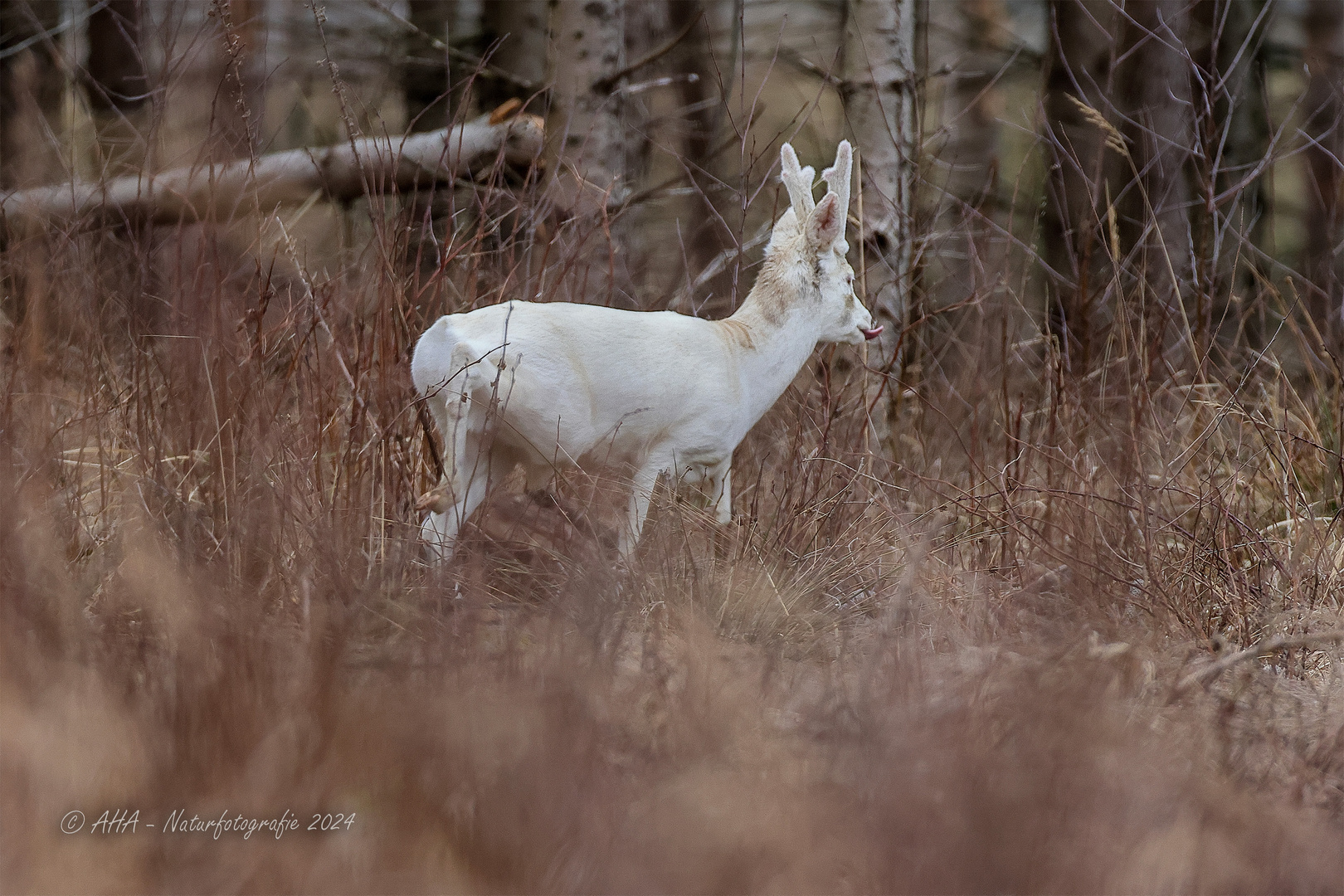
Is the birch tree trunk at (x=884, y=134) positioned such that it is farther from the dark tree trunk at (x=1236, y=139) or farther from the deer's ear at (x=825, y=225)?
the dark tree trunk at (x=1236, y=139)

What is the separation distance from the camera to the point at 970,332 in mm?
8383

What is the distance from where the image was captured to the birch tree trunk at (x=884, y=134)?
5629 mm

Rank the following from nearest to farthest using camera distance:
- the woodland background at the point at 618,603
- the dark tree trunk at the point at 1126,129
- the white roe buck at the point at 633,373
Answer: the woodland background at the point at 618,603
the white roe buck at the point at 633,373
the dark tree trunk at the point at 1126,129

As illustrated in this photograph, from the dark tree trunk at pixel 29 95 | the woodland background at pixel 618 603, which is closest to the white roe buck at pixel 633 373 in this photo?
the woodland background at pixel 618 603

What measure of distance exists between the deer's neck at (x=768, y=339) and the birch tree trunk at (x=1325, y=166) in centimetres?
192

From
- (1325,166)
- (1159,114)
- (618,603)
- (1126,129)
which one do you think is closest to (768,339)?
(618,603)

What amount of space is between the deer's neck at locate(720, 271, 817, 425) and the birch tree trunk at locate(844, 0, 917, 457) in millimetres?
1633

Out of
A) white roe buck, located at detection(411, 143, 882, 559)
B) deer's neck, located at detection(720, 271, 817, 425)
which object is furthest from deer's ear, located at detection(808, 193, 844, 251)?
deer's neck, located at detection(720, 271, 817, 425)

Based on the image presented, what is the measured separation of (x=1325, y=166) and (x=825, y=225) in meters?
8.70

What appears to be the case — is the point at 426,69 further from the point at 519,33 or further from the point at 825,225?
the point at 825,225

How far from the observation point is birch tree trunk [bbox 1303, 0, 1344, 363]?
16.6ft

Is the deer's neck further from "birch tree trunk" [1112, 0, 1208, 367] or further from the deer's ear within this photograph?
"birch tree trunk" [1112, 0, 1208, 367]

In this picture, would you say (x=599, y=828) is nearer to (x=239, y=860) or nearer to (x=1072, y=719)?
(x=239, y=860)

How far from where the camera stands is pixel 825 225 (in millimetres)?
3961
